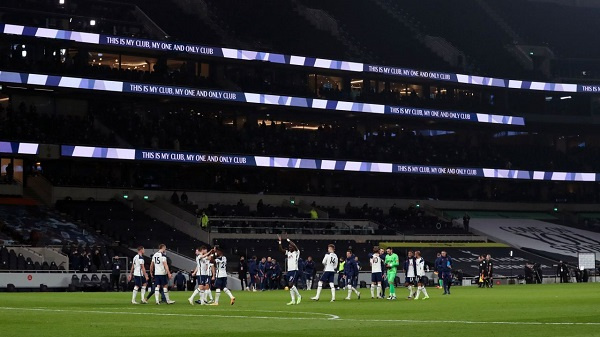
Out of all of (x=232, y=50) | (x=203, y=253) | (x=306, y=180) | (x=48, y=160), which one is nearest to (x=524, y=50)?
(x=306, y=180)

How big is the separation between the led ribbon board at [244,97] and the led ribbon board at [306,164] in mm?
4157

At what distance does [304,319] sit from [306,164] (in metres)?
51.3

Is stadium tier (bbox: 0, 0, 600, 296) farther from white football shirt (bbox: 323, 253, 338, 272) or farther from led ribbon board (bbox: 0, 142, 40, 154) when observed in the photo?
white football shirt (bbox: 323, 253, 338, 272)

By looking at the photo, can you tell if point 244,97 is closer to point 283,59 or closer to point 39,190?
point 283,59

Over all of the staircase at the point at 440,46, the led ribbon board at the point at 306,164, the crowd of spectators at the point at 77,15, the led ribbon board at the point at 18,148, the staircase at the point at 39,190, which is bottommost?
the staircase at the point at 39,190

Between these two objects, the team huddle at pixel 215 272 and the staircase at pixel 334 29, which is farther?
the staircase at pixel 334 29

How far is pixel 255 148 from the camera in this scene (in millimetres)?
77062

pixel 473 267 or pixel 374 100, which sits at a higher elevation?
pixel 374 100

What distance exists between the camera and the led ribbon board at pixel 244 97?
67.1 meters

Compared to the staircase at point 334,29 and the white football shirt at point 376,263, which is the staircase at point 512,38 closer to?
the staircase at point 334,29

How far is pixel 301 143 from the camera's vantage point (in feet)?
263

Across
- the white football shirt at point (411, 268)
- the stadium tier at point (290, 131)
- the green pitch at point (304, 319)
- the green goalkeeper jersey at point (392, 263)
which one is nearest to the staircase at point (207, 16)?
the stadium tier at point (290, 131)

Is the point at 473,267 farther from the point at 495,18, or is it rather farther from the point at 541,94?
the point at 495,18

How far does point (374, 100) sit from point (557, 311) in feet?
182
